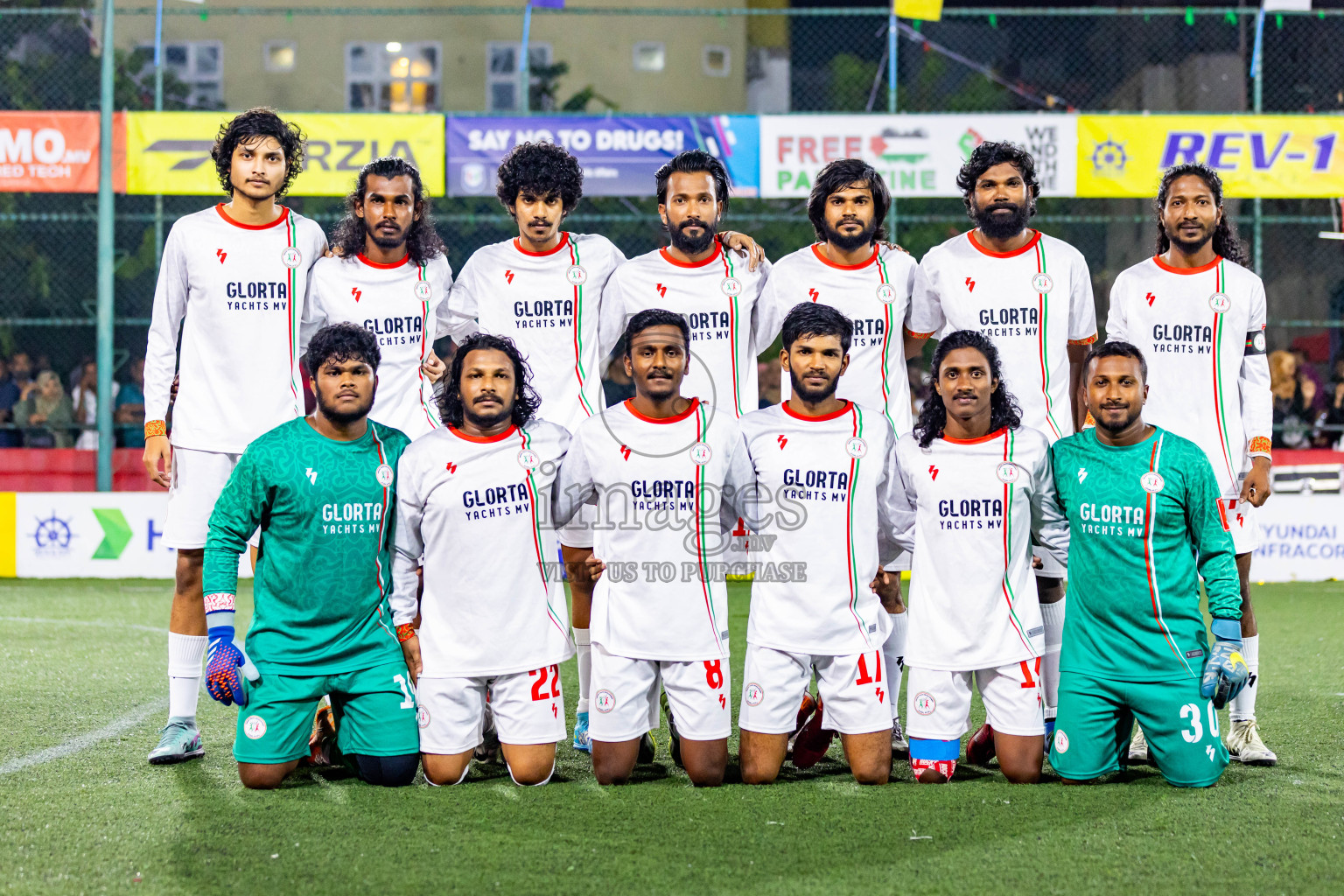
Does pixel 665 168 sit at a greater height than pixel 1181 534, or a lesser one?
greater

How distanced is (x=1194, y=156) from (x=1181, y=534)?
7.99 meters

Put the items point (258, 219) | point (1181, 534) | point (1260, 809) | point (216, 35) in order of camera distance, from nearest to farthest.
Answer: point (1260, 809), point (1181, 534), point (258, 219), point (216, 35)

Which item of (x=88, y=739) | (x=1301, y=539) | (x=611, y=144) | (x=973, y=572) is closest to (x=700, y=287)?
(x=973, y=572)

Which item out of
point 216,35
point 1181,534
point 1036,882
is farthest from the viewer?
point 216,35

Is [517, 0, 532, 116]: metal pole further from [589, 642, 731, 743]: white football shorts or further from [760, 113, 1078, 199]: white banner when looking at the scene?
[589, 642, 731, 743]: white football shorts

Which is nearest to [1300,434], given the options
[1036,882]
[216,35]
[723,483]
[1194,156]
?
[1194,156]

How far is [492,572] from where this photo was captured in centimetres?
439

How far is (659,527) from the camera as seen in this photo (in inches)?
174

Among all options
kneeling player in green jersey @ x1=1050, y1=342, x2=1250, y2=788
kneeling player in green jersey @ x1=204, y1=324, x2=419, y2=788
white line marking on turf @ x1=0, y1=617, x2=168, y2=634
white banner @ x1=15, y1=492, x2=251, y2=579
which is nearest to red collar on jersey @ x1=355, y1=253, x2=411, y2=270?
kneeling player in green jersey @ x1=204, y1=324, x2=419, y2=788

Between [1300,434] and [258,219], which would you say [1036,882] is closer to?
[258,219]

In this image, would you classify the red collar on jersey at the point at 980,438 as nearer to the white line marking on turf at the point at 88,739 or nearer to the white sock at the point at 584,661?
the white sock at the point at 584,661

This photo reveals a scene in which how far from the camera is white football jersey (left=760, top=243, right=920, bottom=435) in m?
4.99

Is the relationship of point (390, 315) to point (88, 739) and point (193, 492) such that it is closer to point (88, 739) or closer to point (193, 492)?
point (193, 492)

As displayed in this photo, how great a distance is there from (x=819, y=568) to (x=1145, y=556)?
1.07 meters
